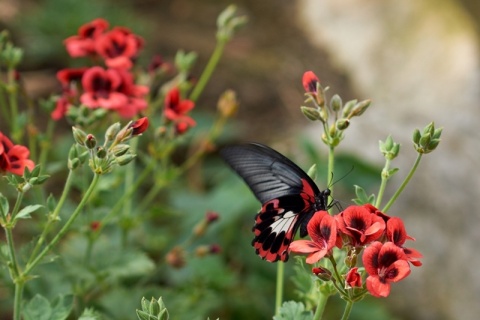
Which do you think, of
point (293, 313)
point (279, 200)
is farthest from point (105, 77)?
point (293, 313)

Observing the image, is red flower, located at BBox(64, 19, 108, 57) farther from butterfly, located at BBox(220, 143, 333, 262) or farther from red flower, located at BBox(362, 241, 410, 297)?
red flower, located at BBox(362, 241, 410, 297)

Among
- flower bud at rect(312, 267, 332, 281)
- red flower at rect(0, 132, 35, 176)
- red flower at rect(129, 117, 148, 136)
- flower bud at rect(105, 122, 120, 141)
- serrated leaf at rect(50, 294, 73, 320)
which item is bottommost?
serrated leaf at rect(50, 294, 73, 320)

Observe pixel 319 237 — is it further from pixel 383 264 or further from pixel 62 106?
pixel 62 106

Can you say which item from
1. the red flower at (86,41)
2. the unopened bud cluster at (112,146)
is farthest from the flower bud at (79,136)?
the red flower at (86,41)

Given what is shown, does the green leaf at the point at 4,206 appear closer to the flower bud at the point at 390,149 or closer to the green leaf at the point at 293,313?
the green leaf at the point at 293,313

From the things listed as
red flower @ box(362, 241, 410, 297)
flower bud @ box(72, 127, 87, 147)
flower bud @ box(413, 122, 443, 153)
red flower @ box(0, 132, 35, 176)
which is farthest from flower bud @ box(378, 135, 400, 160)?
red flower @ box(0, 132, 35, 176)

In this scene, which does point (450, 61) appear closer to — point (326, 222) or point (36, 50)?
point (36, 50)
